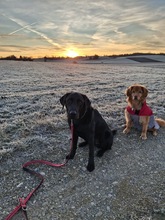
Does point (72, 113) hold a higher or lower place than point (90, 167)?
higher

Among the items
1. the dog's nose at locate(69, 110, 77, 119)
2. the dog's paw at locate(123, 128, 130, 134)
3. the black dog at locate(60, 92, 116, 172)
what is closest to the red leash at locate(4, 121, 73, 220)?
the black dog at locate(60, 92, 116, 172)

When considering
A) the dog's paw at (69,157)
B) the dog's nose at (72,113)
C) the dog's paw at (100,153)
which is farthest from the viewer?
the dog's paw at (100,153)

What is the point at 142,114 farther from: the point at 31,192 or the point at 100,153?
the point at 31,192

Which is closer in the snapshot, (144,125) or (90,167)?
(90,167)

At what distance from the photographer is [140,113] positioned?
18.5 feet

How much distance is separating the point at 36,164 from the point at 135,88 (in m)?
3.02

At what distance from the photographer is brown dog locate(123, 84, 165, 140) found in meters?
5.63

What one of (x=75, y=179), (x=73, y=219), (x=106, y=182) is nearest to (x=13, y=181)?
(x=75, y=179)

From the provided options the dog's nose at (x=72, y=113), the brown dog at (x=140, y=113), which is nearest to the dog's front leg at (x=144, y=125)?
the brown dog at (x=140, y=113)

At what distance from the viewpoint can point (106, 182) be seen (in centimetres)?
382

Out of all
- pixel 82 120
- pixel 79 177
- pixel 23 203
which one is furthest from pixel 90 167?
pixel 23 203

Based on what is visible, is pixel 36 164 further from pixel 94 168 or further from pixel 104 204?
pixel 104 204

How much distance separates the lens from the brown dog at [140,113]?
18.5 ft

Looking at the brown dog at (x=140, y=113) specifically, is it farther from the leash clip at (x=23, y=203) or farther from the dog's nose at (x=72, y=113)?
the leash clip at (x=23, y=203)
